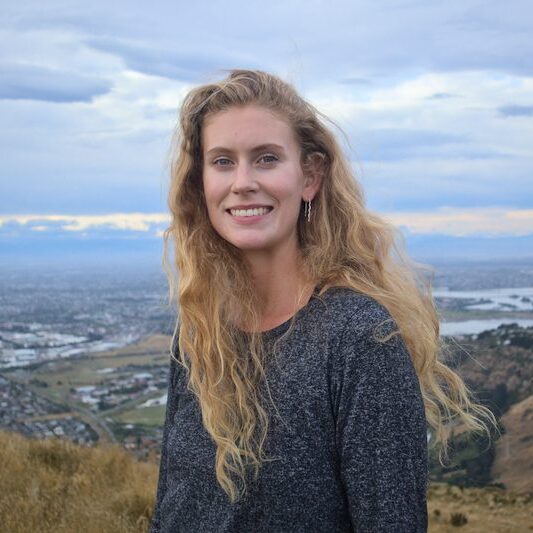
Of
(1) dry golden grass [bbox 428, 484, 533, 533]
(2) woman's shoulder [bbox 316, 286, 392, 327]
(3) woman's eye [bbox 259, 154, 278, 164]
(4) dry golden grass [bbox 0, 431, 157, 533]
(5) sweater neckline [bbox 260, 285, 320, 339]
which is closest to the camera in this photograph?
(2) woman's shoulder [bbox 316, 286, 392, 327]

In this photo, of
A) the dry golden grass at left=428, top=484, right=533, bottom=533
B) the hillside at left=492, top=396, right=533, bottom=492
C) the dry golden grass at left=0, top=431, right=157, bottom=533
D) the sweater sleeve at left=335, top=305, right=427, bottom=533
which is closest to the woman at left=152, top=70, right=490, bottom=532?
the sweater sleeve at left=335, top=305, right=427, bottom=533

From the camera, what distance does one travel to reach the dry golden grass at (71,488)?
156 inches

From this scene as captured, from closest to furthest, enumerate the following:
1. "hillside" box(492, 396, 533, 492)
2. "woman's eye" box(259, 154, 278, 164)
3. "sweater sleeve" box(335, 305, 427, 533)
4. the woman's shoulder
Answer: "sweater sleeve" box(335, 305, 427, 533), the woman's shoulder, "woman's eye" box(259, 154, 278, 164), "hillside" box(492, 396, 533, 492)

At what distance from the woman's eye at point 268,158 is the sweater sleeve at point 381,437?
0.62 m

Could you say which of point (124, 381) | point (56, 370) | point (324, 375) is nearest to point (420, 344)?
point (324, 375)

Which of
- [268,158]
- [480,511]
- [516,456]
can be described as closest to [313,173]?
[268,158]

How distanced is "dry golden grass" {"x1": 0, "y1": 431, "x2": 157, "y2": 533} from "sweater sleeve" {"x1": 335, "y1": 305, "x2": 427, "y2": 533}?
2674 millimetres

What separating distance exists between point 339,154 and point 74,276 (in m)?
42.9

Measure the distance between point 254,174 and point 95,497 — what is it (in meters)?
3.28

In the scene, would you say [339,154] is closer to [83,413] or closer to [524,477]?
[524,477]

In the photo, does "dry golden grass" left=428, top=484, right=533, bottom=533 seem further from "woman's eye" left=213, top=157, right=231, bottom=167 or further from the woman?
"woman's eye" left=213, top=157, right=231, bottom=167

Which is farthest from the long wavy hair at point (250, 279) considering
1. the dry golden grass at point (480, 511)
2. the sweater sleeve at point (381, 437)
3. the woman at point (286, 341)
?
the dry golden grass at point (480, 511)

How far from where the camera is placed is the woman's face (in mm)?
1974

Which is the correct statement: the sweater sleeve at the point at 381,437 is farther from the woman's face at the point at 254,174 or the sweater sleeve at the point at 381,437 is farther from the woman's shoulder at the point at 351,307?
the woman's face at the point at 254,174
